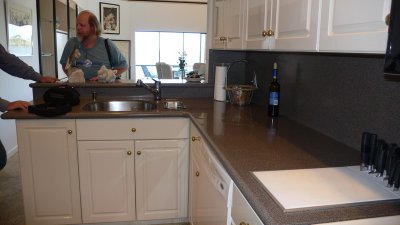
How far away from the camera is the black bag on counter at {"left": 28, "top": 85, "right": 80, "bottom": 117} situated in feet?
6.40

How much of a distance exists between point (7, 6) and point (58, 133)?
7.05ft

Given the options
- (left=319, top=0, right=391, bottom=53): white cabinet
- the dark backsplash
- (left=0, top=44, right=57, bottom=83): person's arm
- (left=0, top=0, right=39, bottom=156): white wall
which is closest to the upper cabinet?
(left=319, top=0, right=391, bottom=53): white cabinet

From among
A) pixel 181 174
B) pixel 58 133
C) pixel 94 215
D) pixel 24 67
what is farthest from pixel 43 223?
pixel 24 67

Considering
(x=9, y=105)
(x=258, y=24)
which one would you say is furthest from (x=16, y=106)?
(x=258, y=24)

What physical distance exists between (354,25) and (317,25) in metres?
0.20

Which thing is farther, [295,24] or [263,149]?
[263,149]

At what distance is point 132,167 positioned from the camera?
2158 millimetres

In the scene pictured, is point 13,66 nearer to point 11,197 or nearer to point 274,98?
point 11,197

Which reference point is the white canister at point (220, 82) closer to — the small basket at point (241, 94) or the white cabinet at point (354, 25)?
the small basket at point (241, 94)

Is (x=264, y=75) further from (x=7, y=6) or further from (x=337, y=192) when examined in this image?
(x=7, y=6)

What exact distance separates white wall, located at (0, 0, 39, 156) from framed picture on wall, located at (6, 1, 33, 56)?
64 millimetres

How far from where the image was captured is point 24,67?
237 cm

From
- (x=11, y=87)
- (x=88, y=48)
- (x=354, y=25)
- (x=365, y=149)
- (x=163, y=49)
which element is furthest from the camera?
(x=163, y=49)

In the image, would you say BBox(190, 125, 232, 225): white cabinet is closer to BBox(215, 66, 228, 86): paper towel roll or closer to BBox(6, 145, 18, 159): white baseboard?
BBox(215, 66, 228, 86): paper towel roll
